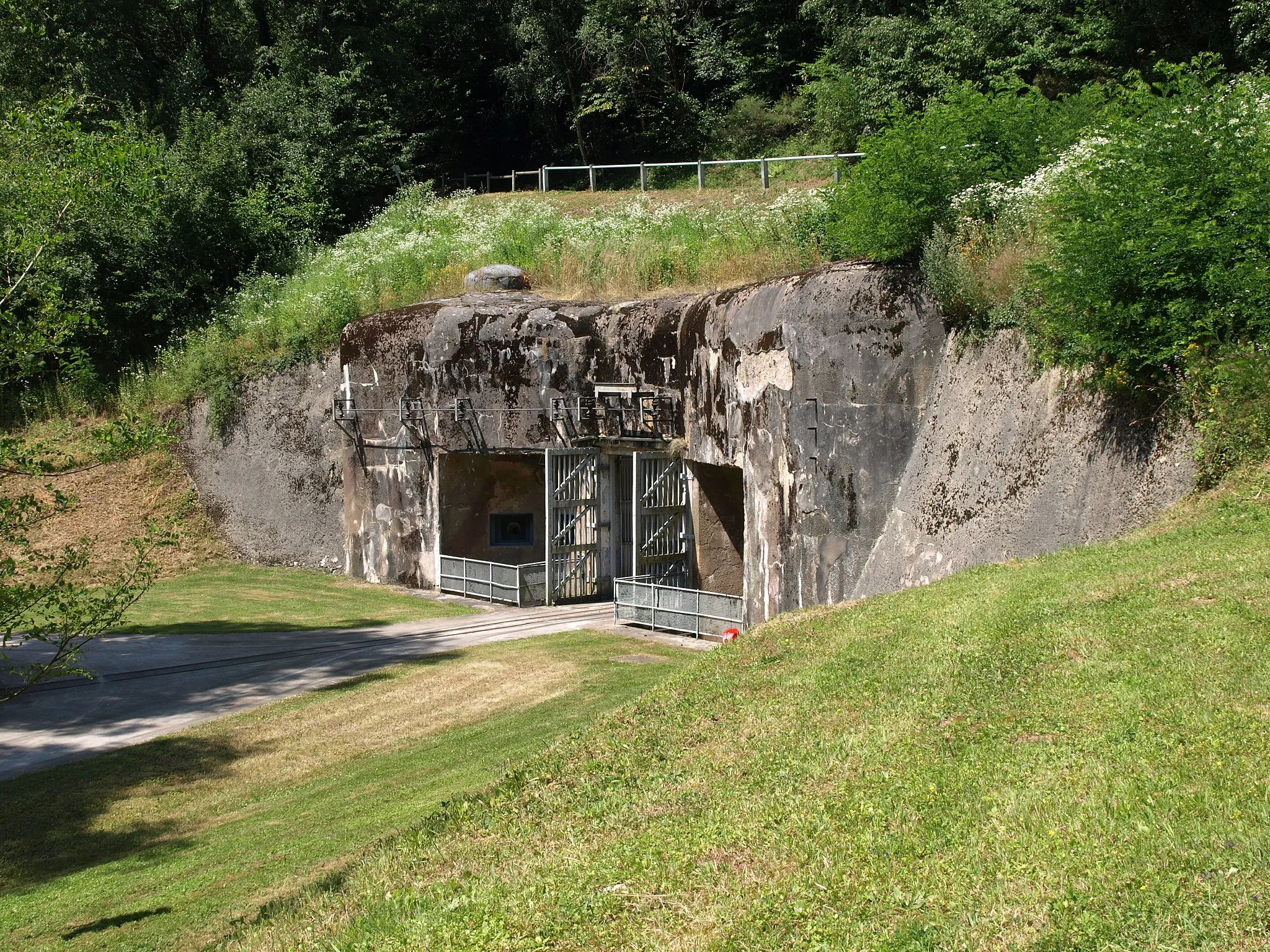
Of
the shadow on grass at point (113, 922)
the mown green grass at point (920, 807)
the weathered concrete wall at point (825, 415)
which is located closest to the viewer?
the mown green grass at point (920, 807)

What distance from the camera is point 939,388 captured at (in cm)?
1249

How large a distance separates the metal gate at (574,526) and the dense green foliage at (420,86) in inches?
370

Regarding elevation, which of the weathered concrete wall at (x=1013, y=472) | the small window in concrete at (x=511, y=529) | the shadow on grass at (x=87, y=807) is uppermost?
the weathered concrete wall at (x=1013, y=472)

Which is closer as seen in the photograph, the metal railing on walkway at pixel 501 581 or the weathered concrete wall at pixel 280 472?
the metal railing on walkway at pixel 501 581

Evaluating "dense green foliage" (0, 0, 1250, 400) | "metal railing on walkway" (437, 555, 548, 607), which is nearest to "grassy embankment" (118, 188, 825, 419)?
"dense green foliage" (0, 0, 1250, 400)

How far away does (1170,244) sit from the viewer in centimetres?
936

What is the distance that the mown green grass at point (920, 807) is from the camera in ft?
13.6

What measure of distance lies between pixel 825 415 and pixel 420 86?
26128mm

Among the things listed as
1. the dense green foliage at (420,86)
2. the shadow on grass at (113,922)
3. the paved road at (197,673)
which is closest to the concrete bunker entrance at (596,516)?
the paved road at (197,673)

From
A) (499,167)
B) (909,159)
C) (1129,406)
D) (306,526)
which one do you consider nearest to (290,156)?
(499,167)

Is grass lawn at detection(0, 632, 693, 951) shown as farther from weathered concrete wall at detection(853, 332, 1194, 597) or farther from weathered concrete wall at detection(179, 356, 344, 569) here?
weathered concrete wall at detection(179, 356, 344, 569)

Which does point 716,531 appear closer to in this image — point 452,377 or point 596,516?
point 596,516

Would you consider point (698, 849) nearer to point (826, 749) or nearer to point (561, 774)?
point (826, 749)

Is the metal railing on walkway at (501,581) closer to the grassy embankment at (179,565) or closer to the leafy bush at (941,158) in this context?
the grassy embankment at (179,565)
